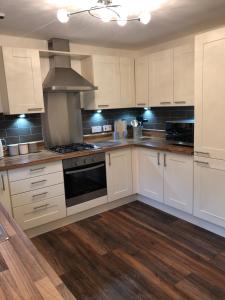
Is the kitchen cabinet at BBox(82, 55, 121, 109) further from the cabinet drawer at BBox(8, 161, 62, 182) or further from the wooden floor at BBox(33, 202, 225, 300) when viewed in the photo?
the wooden floor at BBox(33, 202, 225, 300)

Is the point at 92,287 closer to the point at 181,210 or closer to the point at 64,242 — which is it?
the point at 64,242

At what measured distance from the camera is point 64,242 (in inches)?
103

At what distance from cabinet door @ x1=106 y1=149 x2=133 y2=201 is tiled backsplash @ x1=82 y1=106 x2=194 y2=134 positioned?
69 centimetres

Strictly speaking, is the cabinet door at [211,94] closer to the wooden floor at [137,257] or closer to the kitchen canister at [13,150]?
the wooden floor at [137,257]

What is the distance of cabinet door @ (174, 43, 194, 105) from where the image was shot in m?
2.90

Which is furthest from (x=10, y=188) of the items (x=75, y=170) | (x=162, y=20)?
(x=162, y=20)

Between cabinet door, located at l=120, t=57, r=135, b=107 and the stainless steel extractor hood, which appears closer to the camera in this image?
the stainless steel extractor hood

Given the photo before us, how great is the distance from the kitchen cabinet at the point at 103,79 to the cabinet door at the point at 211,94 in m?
1.34

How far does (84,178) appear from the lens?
3010 mm

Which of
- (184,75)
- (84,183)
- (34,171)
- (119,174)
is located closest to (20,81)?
(34,171)

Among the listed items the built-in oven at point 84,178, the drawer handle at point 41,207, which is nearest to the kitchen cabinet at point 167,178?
the built-in oven at point 84,178

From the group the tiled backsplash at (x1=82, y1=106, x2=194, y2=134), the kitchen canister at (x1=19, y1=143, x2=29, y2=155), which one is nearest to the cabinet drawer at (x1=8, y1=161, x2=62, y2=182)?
the kitchen canister at (x1=19, y1=143, x2=29, y2=155)

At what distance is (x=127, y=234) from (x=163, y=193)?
74 cm

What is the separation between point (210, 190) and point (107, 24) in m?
2.09
